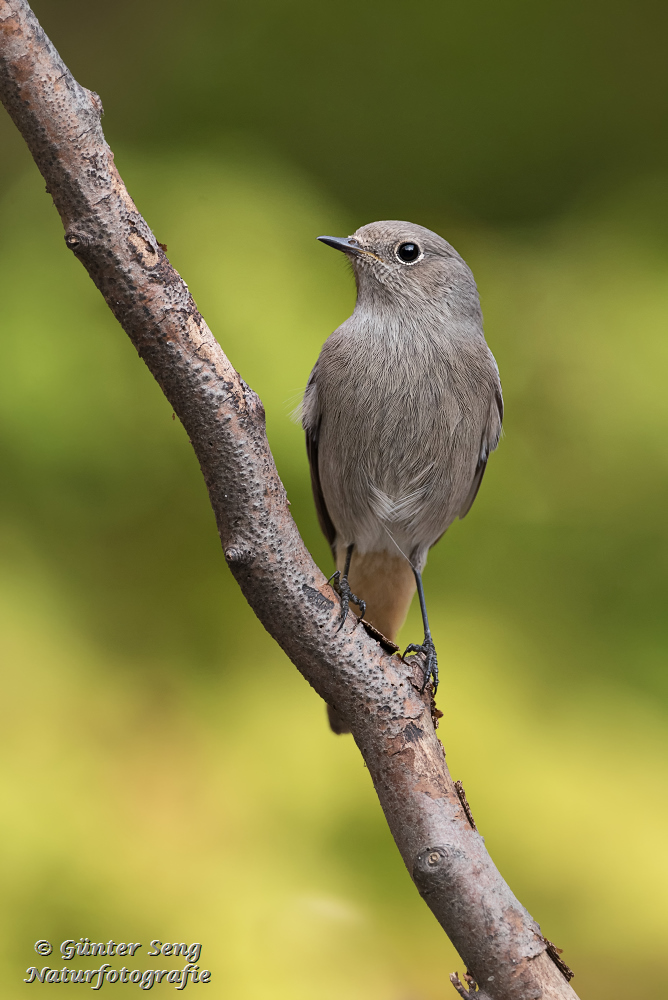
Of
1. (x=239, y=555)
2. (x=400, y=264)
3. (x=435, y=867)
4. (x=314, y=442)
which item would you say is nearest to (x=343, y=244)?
(x=400, y=264)

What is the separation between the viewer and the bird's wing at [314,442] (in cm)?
222

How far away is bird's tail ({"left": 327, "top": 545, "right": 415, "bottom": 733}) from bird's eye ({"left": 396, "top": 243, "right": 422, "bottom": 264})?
750 mm

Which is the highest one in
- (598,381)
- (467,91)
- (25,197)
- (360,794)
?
(467,91)

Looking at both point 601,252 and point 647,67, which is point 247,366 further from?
point 647,67

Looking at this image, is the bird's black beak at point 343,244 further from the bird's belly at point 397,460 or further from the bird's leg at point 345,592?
the bird's leg at point 345,592

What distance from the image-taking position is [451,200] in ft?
11.5

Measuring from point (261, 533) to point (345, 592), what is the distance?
57 centimetres

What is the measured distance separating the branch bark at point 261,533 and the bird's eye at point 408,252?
834mm

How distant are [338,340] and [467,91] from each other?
1866mm

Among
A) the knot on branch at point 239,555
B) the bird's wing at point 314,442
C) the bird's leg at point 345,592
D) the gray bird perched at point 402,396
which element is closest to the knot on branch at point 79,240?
Result: the knot on branch at point 239,555

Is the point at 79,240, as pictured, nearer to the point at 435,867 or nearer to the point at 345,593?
the point at 345,593

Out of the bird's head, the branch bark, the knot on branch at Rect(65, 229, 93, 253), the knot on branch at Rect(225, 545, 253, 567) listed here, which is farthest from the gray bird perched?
the knot on branch at Rect(65, 229, 93, 253)

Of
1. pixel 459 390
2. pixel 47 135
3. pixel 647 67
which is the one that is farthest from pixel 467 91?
pixel 47 135

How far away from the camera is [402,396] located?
201cm
